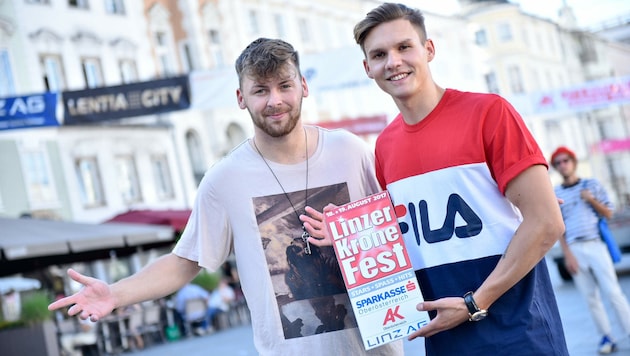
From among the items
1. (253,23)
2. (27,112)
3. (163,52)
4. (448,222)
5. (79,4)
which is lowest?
(448,222)

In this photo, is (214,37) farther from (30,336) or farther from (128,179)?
(30,336)

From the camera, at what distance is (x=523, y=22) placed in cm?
7494

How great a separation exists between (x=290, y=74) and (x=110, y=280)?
30.0 m

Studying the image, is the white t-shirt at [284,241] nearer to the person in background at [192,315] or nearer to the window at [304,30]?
the person in background at [192,315]

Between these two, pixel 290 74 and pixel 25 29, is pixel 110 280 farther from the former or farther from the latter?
pixel 290 74

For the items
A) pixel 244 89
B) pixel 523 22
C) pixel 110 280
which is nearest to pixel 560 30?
pixel 523 22

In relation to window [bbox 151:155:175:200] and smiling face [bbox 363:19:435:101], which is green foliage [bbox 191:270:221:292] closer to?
window [bbox 151:155:175:200]

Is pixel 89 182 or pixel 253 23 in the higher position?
pixel 253 23

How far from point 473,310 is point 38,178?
1164 inches

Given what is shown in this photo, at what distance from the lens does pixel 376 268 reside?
3.76 m

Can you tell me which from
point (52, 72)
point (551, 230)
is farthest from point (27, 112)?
point (551, 230)

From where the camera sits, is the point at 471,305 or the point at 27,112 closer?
the point at 471,305

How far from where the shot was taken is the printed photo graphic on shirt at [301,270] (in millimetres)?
4129

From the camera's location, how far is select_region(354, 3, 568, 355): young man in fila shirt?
11.2ft
